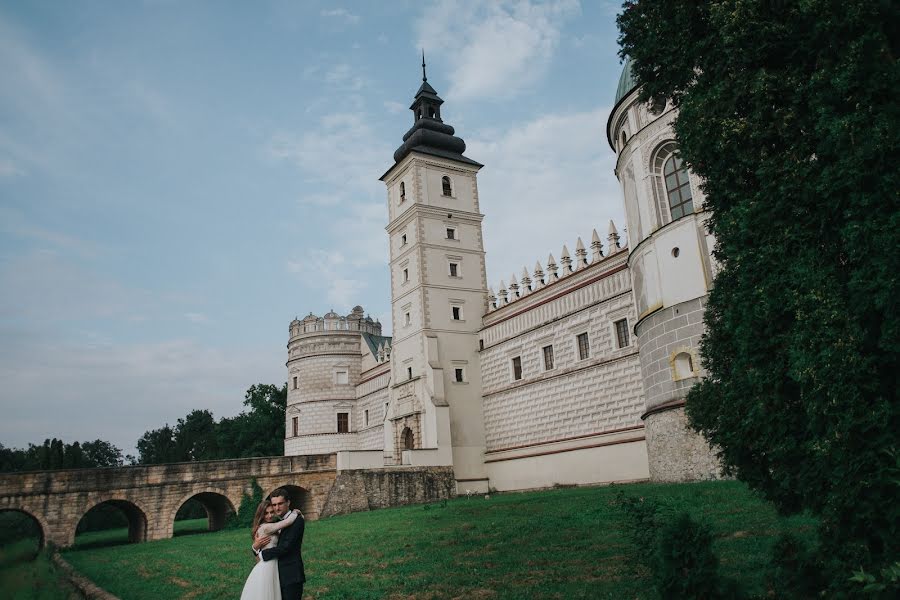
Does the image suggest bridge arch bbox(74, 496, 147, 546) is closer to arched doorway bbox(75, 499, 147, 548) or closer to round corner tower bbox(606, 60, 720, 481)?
arched doorway bbox(75, 499, 147, 548)

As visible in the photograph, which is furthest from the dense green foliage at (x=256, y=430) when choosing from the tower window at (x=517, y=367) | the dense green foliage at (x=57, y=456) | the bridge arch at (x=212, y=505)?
the tower window at (x=517, y=367)

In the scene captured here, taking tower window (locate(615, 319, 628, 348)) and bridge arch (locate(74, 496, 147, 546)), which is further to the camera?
tower window (locate(615, 319, 628, 348))

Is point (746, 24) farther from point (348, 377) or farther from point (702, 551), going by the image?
point (348, 377)

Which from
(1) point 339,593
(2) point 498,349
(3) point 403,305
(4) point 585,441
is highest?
(3) point 403,305

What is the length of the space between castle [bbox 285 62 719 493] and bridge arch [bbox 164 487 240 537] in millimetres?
4685

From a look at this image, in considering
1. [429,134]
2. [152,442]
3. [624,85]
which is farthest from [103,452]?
[624,85]

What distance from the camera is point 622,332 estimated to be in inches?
958

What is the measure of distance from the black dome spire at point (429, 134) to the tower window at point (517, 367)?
10758 mm

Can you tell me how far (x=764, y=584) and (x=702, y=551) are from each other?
1328 mm

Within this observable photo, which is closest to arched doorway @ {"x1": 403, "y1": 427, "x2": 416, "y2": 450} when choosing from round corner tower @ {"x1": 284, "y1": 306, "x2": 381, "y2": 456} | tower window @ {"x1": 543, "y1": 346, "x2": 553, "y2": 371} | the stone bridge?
the stone bridge

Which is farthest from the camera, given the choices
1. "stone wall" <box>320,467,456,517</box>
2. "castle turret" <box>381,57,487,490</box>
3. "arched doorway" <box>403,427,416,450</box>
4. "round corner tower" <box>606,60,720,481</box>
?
"arched doorway" <box>403,427,416,450</box>

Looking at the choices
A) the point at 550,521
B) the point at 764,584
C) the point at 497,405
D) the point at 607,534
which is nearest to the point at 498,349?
the point at 497,405

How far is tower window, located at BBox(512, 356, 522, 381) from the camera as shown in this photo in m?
29.2

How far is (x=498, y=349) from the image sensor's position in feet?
99.8
